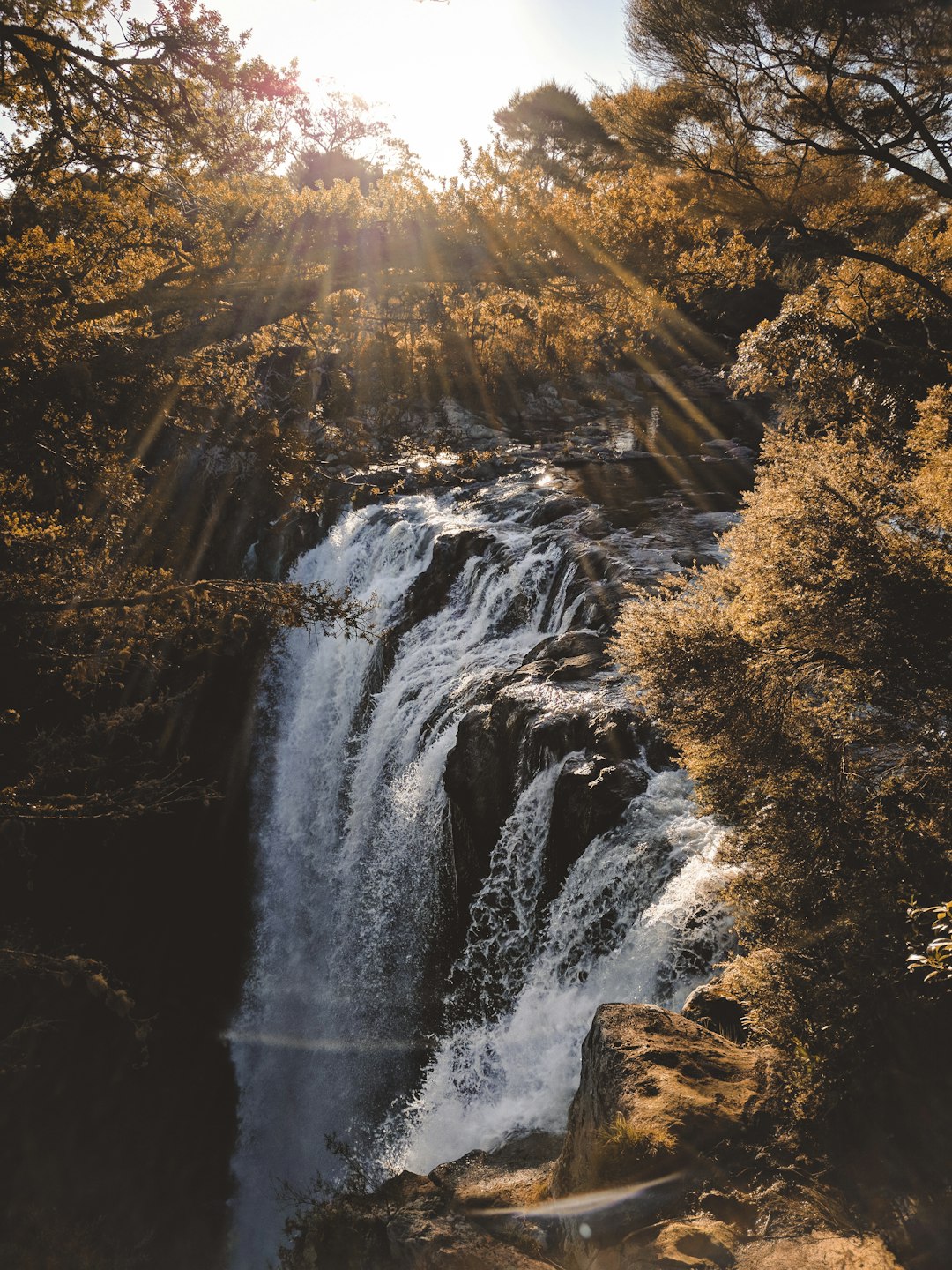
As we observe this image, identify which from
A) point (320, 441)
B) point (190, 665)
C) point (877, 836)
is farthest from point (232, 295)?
point (320, 441)

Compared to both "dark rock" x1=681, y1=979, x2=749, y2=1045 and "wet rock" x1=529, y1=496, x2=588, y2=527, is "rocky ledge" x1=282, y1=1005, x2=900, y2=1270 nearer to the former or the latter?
"dark rock" x1=681, y1=979, x2=749, y2=1045

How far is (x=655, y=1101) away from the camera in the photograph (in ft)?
16.7

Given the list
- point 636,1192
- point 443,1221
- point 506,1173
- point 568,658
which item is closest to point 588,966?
point 506,1173

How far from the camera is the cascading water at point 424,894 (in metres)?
7.98

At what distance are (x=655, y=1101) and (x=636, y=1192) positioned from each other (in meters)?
0.58

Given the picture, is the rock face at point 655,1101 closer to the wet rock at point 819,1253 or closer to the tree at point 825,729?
the tree at point 825,729

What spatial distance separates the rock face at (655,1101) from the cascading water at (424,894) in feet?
4.66

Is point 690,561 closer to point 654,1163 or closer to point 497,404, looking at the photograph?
point 654,1163

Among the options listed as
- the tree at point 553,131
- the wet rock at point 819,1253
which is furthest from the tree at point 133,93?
the tree at point 553,131

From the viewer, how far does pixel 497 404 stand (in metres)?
29.6

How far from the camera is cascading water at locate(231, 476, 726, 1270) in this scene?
7977 mm

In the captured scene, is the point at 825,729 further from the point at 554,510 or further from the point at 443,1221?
the point at 554,510

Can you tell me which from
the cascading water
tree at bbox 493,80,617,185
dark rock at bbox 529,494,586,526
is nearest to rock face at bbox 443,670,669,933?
the cascading water

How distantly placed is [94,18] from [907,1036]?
10.4m
